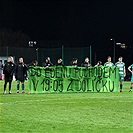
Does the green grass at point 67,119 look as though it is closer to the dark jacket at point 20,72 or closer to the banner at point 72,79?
the banner at point 72,79

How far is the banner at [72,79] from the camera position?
2222 cm

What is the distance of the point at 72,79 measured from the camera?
75.3 ft

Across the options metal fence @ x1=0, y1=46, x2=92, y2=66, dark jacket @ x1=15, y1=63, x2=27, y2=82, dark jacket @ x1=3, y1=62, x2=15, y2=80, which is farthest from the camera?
metal fence @ x1=0, y1=46, x2=92, y2=66

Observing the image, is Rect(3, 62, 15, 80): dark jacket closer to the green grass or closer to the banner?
the banner

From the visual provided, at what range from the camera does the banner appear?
22219 millimetres

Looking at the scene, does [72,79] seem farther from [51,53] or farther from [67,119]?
[51,53]

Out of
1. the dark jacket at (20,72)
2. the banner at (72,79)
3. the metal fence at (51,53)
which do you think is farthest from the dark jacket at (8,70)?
the metal fence at (51,53)

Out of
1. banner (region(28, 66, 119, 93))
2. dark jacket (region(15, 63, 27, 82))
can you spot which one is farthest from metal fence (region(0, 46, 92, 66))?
dark jacket (region(15, 63, 27, 82))

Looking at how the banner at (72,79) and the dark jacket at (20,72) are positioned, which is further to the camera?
the dark jacket at (20,72)

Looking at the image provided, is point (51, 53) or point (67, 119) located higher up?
point (51, 53)

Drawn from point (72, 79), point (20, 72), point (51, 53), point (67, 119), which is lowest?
point (67, 119)

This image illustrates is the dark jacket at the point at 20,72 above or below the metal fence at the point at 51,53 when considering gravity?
below

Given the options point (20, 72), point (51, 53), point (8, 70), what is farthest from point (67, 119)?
point (51, 53)

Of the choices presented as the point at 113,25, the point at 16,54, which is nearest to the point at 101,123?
the point at 16,54
